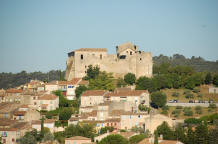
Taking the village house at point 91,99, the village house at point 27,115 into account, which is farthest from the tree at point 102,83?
the village house at point 27,115

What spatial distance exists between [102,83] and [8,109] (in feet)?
38.6

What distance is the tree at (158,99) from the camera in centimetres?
5928

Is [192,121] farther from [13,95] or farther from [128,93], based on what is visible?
[13,95]

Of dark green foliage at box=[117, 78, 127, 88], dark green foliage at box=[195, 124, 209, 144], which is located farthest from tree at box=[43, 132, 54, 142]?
dark green foliage at box=[117, 78, 127, 88]

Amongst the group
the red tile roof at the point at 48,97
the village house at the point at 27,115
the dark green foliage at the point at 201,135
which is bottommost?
the dark green foliage at the point at 201,135

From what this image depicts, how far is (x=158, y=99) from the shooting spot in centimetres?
5931

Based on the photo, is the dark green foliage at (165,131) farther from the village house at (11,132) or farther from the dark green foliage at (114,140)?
the village house at (11,132)

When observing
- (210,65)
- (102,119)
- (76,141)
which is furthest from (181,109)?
(210,65)

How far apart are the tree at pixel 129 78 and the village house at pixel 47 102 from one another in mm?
10024

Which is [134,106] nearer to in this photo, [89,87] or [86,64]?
[89,87]

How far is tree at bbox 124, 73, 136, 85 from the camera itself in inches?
2459

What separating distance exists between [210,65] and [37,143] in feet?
234

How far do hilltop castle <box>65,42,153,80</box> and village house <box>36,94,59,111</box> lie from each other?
25.7ft

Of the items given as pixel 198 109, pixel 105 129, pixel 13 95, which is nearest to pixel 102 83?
pixel 13 95
